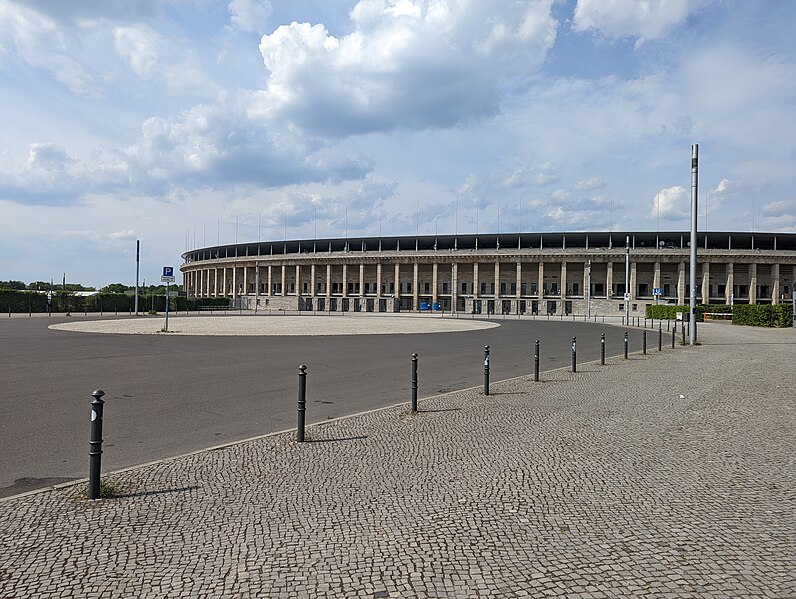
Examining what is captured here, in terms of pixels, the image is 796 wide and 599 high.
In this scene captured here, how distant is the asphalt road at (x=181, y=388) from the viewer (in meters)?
7.36

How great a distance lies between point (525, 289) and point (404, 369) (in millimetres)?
83152

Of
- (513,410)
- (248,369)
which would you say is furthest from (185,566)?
(248,369)

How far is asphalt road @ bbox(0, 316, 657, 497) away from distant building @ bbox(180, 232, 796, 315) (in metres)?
65.1

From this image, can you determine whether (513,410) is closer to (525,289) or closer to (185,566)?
(185,566)

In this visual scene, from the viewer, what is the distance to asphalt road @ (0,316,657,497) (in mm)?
7359

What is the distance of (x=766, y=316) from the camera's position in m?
45.5

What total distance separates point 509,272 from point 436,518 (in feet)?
308

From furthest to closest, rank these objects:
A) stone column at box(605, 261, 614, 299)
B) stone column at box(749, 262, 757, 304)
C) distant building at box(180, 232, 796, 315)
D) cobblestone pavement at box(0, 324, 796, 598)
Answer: stone column at box(605, 261, 614, 299) < distant building at box(180, 232, 796, 315) < stone column at box(749, 262, 757, 304) < cobblestone pavement at box(0, 324, 796, 598)

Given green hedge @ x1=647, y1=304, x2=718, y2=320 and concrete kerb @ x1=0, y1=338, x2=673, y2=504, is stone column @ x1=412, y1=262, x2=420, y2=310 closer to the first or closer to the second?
green hedge @ x1=647, y1=304, x2=718, y2=320

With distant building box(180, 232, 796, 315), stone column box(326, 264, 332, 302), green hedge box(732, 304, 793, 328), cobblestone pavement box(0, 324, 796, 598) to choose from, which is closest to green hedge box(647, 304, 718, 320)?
distant building box(180, 232, 796, 315)

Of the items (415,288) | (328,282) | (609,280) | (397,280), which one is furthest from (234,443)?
(328,282)

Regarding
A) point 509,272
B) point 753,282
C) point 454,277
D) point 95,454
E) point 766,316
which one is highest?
point 509,272

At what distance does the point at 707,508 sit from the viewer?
208 inches

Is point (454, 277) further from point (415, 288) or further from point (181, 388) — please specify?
point (181, 388)
